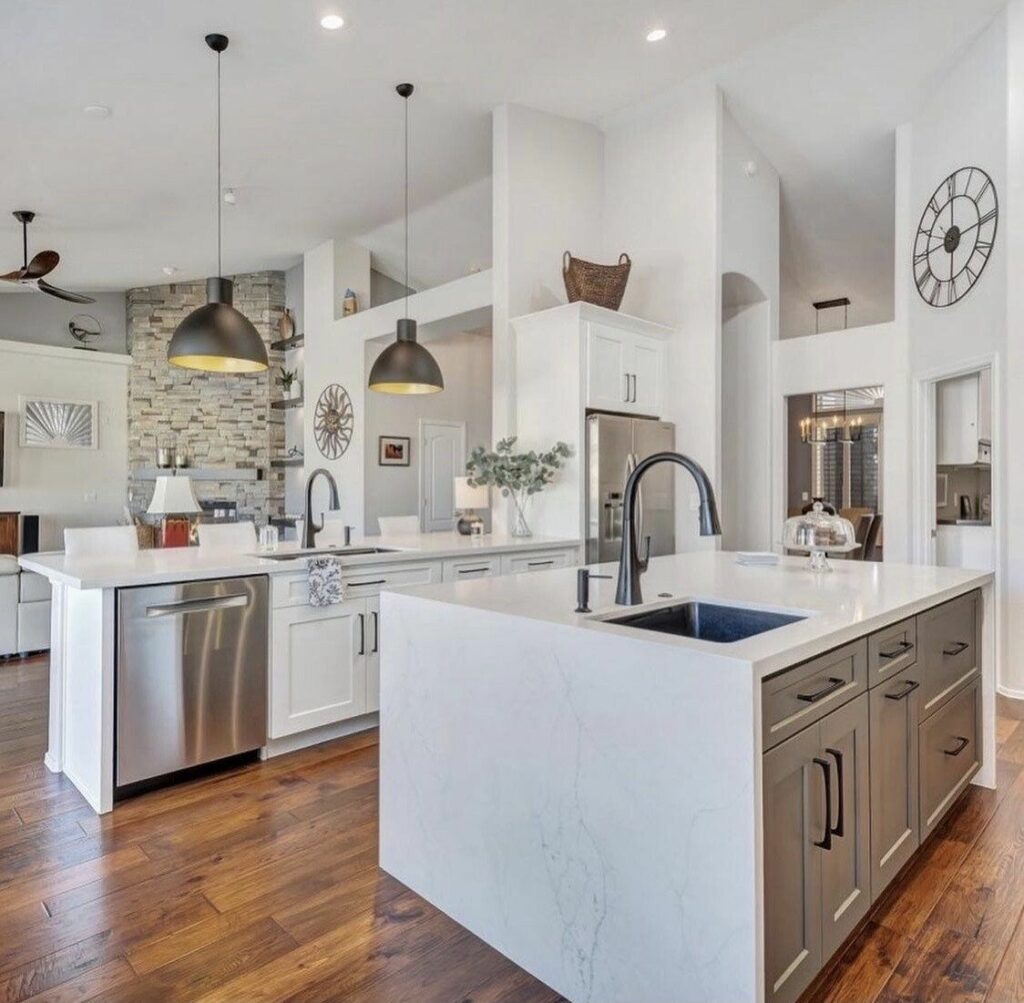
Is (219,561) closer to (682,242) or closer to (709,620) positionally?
(709,620)

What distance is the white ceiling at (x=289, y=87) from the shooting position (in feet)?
12.2

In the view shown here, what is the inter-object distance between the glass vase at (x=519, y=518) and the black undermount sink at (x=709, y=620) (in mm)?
2773

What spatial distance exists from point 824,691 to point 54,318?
9.66m

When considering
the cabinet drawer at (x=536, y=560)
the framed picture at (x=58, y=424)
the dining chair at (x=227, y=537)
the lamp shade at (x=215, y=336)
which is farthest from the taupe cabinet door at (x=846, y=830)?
the framed picture at (x=58, y=424)

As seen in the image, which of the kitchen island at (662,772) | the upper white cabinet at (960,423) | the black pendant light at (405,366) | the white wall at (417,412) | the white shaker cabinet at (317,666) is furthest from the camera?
the white wall at (417,412)

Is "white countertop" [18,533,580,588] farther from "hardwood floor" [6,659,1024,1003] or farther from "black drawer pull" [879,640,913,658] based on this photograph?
"black drawer pull" [879,640,913,658]

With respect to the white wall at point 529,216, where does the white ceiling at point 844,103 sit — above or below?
above

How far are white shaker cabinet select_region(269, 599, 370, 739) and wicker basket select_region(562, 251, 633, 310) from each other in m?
2.59

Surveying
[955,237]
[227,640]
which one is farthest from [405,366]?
[955,237]

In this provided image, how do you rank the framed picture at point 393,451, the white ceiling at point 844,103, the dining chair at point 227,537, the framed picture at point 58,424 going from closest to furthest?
the dining chair at point 227,537, the white ceiling at point 844,103, the framed picture at point 393,451, the framed picture at point 58,424

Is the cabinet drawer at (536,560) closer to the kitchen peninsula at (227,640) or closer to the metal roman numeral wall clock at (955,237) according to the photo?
the kitchen peninsula at (227,640)

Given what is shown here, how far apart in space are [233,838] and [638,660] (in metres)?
1.76

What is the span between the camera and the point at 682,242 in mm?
5281

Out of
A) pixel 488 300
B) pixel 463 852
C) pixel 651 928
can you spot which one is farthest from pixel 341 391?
pixel 651 928
